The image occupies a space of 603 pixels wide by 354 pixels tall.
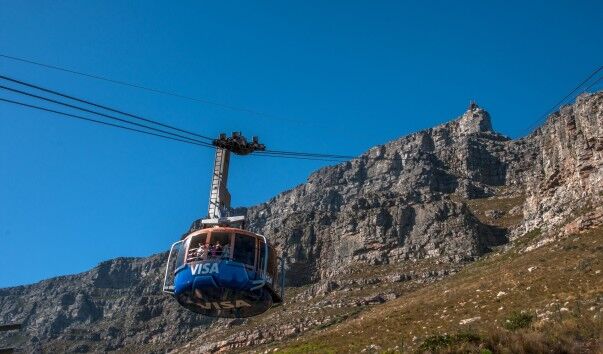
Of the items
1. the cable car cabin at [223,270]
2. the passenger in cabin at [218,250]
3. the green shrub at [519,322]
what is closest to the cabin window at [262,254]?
the cable car cabin at [223,270]

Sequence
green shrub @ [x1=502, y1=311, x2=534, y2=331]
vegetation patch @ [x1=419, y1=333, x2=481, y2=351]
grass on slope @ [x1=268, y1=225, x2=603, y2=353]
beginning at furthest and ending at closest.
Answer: green shrub @ [x1=502, y1=311, x2=534, y2=331] < vegetation patch @ [x1=419, y1=333, x2=481, y2=351] < grass on slope @ [x1=268, y1=225, x2=603, y2=353]

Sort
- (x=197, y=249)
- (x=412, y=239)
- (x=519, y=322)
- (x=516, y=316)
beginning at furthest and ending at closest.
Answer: (x=412, y=239)
(x=516, y=316)
(x=519, y=322)
(x=197, y=249)

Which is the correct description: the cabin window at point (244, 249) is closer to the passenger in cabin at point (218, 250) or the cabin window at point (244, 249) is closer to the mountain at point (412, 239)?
the passenger in cabin at point (218, 250)

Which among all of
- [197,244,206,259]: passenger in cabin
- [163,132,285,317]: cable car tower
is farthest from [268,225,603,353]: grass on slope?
[197,244,206,259]: passenger in cabin

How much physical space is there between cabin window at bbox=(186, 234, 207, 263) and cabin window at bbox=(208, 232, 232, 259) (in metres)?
0.28

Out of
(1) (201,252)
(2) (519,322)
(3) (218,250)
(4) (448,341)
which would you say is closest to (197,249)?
(1) (201,252)

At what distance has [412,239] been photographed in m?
131

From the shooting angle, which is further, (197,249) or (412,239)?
(412,239)

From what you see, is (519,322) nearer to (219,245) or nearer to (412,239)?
(219,245)

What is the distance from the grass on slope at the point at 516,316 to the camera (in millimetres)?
24328

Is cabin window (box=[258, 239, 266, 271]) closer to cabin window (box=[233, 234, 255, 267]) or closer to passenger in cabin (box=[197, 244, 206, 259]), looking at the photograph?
cabin window (box=[233, 234, 255, 267])

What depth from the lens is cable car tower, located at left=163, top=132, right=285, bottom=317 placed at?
77.4 ft

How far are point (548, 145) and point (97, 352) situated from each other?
385 ft

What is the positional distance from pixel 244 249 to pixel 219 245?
39.2 inches
